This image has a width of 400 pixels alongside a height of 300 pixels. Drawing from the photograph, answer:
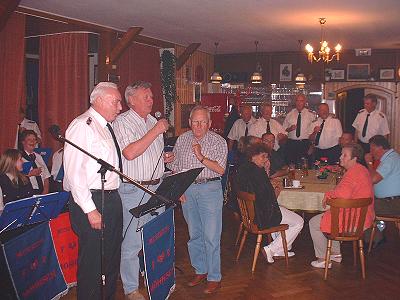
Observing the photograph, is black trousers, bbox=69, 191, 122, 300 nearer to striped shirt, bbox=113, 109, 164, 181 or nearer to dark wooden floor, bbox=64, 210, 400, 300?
striped shirt, bbox=113, 109, 164, 181

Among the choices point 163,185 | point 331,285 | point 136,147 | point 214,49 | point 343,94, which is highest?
point 214,49

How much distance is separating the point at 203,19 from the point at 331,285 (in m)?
4.81

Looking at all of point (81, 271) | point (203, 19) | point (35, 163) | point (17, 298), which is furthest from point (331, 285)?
point (203, 19)

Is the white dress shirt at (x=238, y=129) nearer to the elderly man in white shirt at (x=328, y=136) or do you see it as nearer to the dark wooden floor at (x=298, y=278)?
the elderly man in white shirt at (x=328, y=136)

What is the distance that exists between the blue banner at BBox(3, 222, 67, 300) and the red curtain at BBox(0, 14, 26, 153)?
3.06 meters

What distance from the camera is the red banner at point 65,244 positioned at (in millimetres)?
4234

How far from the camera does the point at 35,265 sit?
3861mm

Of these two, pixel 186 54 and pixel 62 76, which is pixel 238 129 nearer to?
pixel 186 54

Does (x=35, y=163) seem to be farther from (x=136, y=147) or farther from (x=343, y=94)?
(x=343, y=94)

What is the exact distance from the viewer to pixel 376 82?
12.1 m

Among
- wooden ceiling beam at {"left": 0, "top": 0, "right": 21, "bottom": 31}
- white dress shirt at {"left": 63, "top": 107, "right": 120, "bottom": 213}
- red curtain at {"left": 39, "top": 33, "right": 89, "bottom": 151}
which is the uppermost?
wooden ceiling beam at {"left": 0, "top": 0, "right": 21, "bottom": 31}

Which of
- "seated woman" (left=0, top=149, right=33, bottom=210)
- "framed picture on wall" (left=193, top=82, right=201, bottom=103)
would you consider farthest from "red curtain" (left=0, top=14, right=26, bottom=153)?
"framed picture on wall" (left=193, top=82, right=201, bottom=103)

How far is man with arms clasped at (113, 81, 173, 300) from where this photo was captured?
3.86m

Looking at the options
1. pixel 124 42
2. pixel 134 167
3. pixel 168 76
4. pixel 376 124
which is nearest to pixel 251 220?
pixel 134 167
